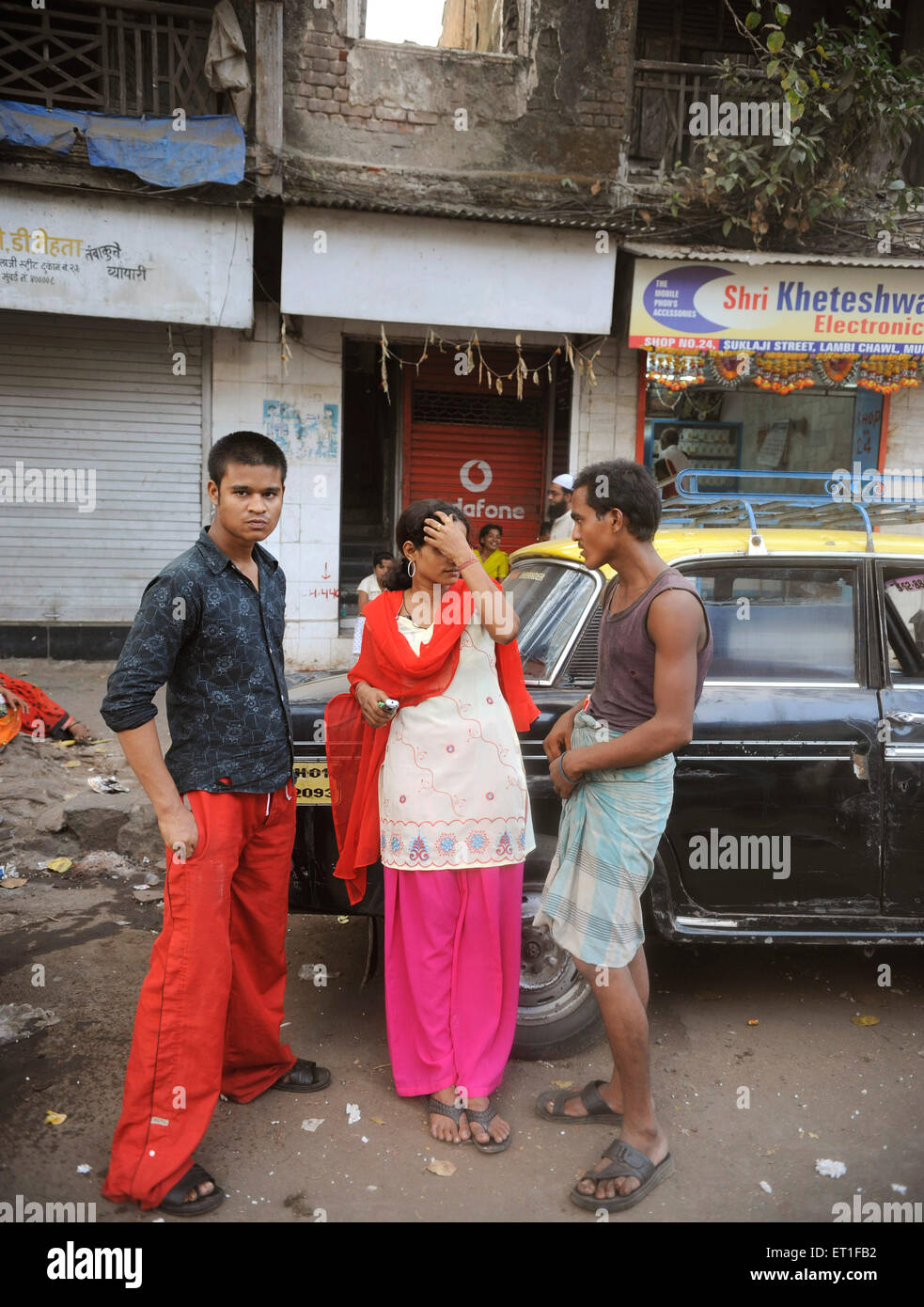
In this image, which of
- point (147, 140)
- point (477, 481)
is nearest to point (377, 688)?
point (147, 140)

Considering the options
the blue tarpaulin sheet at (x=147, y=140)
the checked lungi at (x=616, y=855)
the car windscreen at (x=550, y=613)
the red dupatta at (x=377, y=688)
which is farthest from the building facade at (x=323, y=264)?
the checked lungi at (x=616, y=855)

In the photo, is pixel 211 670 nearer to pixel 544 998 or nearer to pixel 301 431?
pixel 544 998

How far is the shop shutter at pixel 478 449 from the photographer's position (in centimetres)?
1024

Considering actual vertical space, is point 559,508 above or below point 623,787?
above

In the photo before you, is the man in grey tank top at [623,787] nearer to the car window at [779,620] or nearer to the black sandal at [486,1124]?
the black sandal at [486,1124]

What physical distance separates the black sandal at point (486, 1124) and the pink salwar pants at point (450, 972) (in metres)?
0.04

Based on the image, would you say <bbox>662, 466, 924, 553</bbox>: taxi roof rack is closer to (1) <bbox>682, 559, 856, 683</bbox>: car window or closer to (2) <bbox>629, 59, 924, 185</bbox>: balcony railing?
(1) <bbox>682, 559, 856, 683</bbox>: car window

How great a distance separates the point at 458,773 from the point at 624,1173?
3.86 feet

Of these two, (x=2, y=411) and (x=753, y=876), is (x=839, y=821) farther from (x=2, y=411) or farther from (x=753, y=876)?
(x=2, y=411)

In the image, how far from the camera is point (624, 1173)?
2633 millimetres
